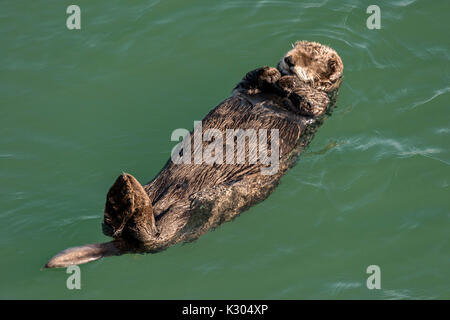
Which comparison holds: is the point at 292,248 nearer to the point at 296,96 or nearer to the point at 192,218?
the point at 192,218

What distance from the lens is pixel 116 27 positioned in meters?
8.88

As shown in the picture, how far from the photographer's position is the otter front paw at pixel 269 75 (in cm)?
692

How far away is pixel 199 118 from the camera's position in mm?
7703

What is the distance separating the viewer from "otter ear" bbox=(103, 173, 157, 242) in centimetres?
503

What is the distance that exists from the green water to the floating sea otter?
406mm

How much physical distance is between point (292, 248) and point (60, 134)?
11.0 feet

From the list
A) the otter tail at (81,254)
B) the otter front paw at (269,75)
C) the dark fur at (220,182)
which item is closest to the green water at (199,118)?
the dark fur at (220,182)

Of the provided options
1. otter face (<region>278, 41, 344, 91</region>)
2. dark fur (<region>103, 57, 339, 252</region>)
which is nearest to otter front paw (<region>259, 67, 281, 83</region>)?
dark fur (<region>103, 57, 339, 252</region>)

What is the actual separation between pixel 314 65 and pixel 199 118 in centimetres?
164
